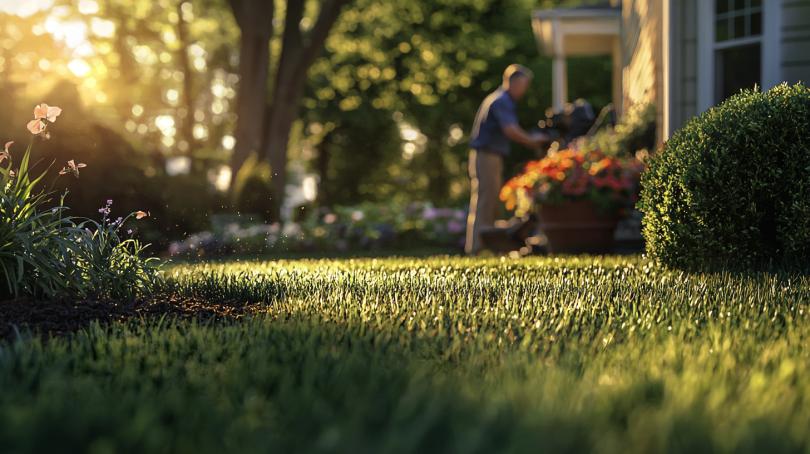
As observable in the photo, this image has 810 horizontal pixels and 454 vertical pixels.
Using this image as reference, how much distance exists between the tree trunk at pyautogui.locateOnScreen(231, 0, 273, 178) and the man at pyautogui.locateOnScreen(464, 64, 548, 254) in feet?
22.2

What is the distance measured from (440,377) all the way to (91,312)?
2.23 m

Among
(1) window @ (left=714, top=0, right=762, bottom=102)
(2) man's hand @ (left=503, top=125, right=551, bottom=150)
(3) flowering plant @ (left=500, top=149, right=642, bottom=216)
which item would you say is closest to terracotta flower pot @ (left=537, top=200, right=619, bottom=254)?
(3) flowering plant @ (left=500, top=149, right=642, bottom=216)

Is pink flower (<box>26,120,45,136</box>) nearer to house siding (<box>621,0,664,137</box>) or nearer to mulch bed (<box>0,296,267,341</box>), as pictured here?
mulch bed (<box>0,296,267,341</box>)

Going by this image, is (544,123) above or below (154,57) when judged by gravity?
below

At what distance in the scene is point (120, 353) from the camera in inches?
128

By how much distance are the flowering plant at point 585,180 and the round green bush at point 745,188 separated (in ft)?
9.19

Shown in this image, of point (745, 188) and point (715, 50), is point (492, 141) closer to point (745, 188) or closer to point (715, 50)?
point (715, 50)

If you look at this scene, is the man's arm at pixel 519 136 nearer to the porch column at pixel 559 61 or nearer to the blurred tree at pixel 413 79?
the porch column at pixel 559 61

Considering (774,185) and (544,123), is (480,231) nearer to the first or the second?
(544,123)

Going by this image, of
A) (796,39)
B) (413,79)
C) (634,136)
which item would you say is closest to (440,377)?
(796,39)

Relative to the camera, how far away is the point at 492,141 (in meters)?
10.5

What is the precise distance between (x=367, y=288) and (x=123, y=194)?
990 cm

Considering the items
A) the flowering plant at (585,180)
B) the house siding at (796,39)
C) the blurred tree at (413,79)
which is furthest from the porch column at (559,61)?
the blurred tree at (413,79)

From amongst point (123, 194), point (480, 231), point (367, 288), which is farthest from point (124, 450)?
point (123, 194)
